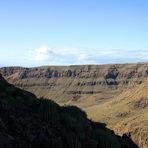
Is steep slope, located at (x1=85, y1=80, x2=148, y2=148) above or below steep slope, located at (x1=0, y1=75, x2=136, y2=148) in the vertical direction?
below

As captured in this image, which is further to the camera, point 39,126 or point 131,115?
point 131,115

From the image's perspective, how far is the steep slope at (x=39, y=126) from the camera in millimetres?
12477

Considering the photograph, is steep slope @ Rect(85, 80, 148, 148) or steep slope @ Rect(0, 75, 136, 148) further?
steep slope @ Rect(85, 80, 148, 148)

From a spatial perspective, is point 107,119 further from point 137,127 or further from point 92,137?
point 92,137

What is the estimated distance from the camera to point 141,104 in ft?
472

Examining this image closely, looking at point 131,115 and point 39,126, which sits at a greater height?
point 39,126

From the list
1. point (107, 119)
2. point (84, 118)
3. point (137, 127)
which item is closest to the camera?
point (84, 118)

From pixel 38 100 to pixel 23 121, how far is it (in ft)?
8.47

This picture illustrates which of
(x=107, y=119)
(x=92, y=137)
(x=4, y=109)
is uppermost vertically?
(x=4, y=109)

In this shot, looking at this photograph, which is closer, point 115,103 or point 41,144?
point 41,144

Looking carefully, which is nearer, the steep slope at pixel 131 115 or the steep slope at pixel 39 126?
the steep slope at pixel 39 126

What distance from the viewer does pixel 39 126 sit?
13.6 m

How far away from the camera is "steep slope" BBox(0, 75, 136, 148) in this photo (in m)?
12.5

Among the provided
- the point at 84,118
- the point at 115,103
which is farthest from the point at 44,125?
the point at 115,103
